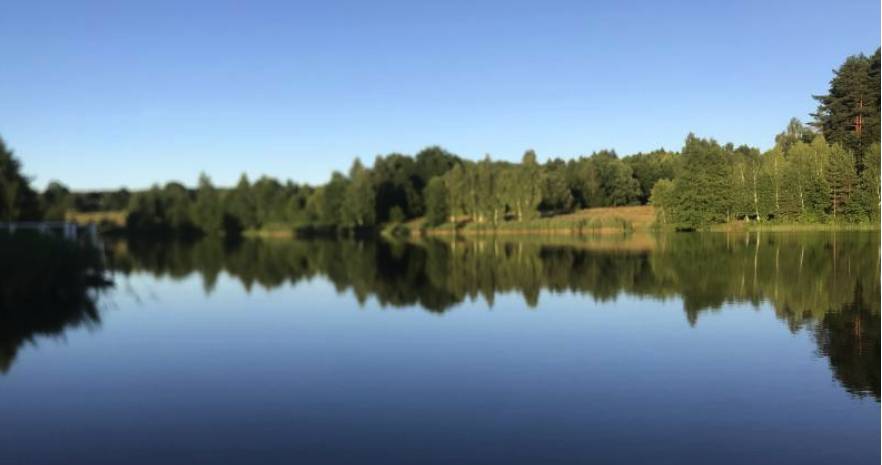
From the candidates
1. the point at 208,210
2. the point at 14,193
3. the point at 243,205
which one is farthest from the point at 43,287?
the point at 208,210

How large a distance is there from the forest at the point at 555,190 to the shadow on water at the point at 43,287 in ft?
13.3

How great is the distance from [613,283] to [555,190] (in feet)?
233

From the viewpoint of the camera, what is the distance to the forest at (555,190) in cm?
6250

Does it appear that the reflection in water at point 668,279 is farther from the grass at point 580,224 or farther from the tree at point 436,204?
the tree at point 436,204

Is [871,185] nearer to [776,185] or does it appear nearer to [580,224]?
[776,185]

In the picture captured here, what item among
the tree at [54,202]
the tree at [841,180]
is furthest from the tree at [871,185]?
A: the tree at [54,202]

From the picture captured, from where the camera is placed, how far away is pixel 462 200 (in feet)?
308

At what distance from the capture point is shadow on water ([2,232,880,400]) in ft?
50.2

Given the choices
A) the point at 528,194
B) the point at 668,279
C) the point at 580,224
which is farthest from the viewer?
the point at 528,194

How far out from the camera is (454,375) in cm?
1168

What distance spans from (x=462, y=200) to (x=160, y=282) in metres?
65.0

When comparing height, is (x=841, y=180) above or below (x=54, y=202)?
above

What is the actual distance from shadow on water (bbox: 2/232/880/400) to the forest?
25.5ft

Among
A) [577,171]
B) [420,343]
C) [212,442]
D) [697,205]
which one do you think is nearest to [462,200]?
[577,171]
